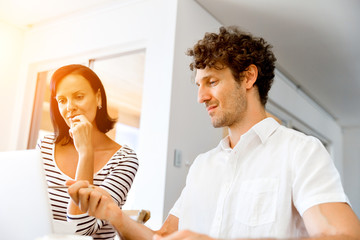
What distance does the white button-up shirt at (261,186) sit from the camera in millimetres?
1096

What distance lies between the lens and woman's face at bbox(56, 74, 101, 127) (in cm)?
158

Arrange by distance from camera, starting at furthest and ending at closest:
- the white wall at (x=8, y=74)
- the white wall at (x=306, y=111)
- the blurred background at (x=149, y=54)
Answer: the white wall at (x=306, y=111) → the white wall at (x=8, y=74) → the blurred background at (x=149, y=54)

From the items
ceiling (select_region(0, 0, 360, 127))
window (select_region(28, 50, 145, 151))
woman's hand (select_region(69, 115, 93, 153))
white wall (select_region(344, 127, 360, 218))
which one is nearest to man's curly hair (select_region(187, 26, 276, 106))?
woman's hand (select_region(69, 115, 93, 153))

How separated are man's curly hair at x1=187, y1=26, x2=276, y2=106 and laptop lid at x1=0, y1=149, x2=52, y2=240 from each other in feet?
2.57

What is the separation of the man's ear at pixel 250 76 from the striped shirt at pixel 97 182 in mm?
555

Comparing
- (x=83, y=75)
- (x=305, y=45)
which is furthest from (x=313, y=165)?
(x=305, y=45)

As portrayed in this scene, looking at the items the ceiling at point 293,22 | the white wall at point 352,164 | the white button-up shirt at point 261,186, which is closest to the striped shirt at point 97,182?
the white button-up shirt at point 261,186

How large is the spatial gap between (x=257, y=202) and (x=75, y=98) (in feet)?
2.78

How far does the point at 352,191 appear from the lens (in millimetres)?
6328

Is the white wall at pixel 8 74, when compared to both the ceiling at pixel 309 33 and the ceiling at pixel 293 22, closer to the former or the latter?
the ceiling at pixel 293 22

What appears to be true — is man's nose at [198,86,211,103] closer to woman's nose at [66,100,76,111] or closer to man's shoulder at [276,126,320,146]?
man's shoulder at [276,126,320,146]

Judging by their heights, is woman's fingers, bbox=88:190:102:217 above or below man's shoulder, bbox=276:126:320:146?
below

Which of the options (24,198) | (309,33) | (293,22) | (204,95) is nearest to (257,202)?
(204,95)

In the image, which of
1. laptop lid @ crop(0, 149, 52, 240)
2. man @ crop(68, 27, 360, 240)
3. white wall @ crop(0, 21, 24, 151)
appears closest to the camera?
laptop lid @ crop(0, 149, 52, 240)
